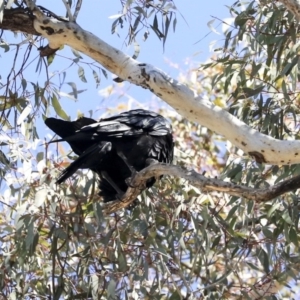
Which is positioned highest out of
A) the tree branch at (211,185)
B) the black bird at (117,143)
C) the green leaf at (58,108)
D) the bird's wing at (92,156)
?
the green leaf at (58,108)

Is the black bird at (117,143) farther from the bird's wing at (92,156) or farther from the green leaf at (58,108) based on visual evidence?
the green leaf at (58,108)

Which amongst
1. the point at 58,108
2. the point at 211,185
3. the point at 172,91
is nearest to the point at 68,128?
the point at 58,108

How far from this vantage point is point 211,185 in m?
2.96

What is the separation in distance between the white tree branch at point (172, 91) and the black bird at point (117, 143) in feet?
1.48

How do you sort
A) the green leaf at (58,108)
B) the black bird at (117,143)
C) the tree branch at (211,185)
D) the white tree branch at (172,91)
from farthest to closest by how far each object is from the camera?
the green leaf at (58,108), the black bird at (117,143), the white tree branch at (172,91), the tree branch at (211,185)

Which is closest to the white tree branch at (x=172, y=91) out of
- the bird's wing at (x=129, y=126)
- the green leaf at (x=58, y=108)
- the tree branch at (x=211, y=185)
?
the tree branch at (x=211, y=185)

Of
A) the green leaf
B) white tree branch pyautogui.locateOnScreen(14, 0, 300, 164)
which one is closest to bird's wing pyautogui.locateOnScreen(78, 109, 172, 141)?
the green leaf

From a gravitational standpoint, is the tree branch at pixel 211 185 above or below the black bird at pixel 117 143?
below

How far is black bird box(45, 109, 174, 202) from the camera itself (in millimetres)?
3613

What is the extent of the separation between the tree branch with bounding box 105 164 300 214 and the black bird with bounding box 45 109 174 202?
0.66 ft

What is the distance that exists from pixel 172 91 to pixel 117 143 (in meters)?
0.72

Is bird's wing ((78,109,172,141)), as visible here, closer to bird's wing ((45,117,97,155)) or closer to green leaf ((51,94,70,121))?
bird's wing ((45,117,97,155))

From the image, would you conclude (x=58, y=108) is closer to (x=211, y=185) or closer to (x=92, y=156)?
(x=92, y=156)

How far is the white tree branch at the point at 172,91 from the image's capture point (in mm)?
2943
